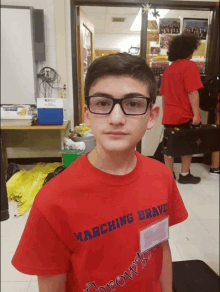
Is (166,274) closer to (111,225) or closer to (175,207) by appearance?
(175,207)

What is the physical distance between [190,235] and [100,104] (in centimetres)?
99

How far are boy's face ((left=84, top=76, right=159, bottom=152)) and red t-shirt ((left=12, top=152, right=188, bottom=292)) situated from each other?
11cm

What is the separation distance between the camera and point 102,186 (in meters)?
0.52

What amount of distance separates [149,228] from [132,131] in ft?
0.85

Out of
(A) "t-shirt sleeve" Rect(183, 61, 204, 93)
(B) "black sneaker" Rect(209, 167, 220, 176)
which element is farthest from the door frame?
(B) "black sneaker" Rect(209, 167, 220, 176)

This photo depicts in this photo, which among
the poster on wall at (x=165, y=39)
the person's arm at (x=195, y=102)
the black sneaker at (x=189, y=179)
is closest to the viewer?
the poster on wall at (x=165, y=39)

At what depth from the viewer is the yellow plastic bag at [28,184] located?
565 mm

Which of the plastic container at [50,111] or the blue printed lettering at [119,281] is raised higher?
the plastic container at [50,111]

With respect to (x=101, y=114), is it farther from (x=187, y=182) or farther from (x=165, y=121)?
(x=165, y=121)

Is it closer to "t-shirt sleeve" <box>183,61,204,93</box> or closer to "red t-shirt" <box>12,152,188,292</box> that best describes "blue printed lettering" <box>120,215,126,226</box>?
"red t-shirt" <box>12,152,188,292</box>

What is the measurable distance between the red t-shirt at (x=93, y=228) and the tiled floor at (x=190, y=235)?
0.05 metres

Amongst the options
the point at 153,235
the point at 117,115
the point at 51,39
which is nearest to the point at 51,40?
the point at 51,39

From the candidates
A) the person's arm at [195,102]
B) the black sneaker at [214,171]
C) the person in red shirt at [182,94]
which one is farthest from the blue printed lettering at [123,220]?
the person's arm at [195,102]

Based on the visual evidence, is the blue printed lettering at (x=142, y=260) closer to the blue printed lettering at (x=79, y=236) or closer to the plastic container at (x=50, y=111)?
the blue printed lettering at (x=79, y=236)
